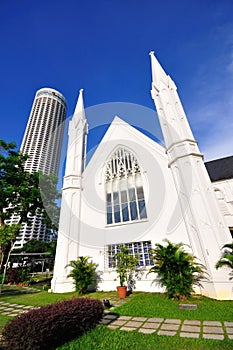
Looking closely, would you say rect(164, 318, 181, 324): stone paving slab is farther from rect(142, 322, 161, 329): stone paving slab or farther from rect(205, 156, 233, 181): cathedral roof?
rect(205, 156, 233, 181): cathedral roof

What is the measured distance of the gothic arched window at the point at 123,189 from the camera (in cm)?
1102

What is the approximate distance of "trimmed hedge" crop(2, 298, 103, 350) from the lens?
287cm

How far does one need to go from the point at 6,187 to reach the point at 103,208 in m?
9.36

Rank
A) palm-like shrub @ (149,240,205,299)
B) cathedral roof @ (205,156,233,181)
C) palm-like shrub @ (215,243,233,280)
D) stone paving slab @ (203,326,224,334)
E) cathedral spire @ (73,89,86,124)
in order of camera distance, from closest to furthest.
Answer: stone paving slab @ (203,326,224,334) < palm-like shrub @ (215,243,233,280) < palm-like shrub @ (149,240,205,299) < cathedral roof @ (205,156,233,181) < cathedral spire @ (73,89,86,124)

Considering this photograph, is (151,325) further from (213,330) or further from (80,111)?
(80,111)

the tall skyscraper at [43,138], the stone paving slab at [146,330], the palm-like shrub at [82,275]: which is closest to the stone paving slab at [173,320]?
the stone paving slab at [146,330]

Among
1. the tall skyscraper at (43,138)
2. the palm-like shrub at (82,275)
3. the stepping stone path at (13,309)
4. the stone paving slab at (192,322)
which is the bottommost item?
the stone paving slab at (192,322)

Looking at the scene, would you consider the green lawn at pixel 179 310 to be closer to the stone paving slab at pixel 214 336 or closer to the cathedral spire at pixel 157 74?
the stone paving slab at pixel 214 336

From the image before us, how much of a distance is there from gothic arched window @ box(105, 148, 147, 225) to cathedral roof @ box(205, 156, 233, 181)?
6.89 m

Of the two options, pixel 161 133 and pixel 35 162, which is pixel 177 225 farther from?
pixel 35 162

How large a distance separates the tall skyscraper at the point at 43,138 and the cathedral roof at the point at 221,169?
59.0ft

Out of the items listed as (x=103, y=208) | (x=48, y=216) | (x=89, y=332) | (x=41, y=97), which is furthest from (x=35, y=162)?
(x=41, y=97)

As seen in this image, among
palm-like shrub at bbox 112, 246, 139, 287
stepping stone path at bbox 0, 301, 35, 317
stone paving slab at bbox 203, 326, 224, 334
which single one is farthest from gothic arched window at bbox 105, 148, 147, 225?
stone paving slab at bbox 203, 326, 224, 334

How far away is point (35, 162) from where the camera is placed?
28.1 metres
